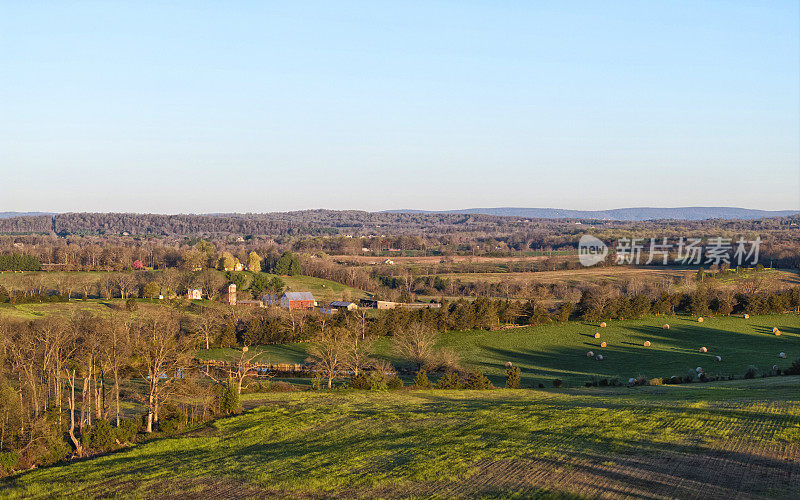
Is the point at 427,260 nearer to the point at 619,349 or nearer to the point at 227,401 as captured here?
the point at 619,349

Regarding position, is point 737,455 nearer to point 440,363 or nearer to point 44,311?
point 440,363

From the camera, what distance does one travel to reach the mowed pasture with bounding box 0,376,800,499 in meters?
18.0

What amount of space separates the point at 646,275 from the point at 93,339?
8917cm

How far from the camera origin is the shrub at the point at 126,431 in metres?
25.7

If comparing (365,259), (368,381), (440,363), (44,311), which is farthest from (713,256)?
(44,311)

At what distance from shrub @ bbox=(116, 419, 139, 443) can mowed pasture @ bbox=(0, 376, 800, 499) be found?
121cm

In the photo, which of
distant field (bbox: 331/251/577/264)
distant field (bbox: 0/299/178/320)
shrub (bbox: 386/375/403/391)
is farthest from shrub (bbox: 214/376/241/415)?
distant field (bbox: 331/251/577/264)

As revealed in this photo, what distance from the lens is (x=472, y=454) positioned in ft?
70.3

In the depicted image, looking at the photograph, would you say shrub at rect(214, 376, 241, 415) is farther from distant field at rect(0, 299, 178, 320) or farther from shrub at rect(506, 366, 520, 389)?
distant field at rect(0, 299, 178, 320)

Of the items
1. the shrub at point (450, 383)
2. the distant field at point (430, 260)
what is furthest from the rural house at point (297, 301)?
the distant field at point (430, 260)

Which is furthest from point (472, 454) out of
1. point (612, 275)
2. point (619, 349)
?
point (612, 275)

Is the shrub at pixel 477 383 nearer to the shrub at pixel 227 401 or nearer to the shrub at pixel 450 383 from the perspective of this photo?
the shrub at pixel 450 383

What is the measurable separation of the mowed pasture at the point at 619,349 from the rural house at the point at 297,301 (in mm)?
23454

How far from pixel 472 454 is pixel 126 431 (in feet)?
46.6
